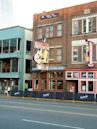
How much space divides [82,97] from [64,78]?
24.7 feet

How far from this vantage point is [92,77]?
38750mm

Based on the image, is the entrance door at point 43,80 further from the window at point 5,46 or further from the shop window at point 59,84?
the window at point 5,46

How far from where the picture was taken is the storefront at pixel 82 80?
3859 cm

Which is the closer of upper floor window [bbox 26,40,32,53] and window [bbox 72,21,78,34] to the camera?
window [bbox 72,21,78,34]

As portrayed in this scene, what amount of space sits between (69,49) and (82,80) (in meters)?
4.50

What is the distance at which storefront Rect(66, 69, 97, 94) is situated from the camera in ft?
127

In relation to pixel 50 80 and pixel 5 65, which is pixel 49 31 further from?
pixel 5 65

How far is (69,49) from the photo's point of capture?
41.6 meters

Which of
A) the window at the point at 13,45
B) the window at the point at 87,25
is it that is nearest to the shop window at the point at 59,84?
the window at the point at 87,25

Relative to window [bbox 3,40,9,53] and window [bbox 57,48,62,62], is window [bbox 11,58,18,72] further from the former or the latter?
window [bbox 57,48,62,62]

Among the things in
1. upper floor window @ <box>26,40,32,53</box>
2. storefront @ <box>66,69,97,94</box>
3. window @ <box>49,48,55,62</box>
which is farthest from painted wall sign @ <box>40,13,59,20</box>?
storefront @ <box>66,69,97,94</box>

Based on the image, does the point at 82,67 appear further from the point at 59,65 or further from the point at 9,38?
the point at 9,38

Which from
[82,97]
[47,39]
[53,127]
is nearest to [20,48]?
[47,39]

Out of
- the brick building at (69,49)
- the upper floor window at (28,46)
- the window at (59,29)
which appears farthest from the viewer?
the upper floor window at (28,46)
